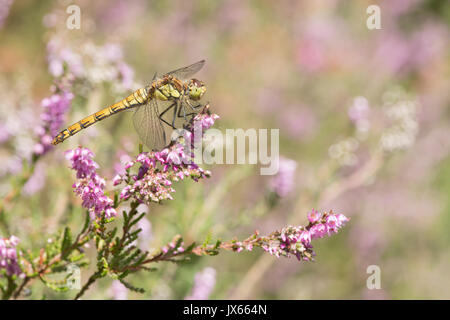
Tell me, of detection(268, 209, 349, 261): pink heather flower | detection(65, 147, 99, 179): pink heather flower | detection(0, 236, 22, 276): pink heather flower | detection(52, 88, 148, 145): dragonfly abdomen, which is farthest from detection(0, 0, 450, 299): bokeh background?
detection(268, 209, 349, 261): pink heather flower

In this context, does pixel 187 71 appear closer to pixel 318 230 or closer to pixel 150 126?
pixel 150 126

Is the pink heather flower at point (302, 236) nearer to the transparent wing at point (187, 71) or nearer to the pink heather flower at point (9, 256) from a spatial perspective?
the pink heather flower at point (9, 256)

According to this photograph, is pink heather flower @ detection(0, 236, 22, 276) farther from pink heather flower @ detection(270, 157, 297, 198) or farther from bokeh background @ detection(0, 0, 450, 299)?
pink heather flower @ detection(270, 157, 297, 198)

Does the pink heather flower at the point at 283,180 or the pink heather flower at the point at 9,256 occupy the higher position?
the pink heather flower at the point at 283,180

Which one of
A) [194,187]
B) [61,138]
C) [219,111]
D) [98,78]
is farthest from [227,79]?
[61,138]

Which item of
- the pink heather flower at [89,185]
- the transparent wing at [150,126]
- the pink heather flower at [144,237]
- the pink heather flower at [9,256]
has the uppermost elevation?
the transparent wing at [150,126]

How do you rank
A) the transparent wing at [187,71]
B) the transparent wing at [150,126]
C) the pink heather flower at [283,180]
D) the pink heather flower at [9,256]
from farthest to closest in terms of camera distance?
the pink heather flower at [283,180]
the transparent wing at [187,71]
the transparent wing at [150,126]
the pink heather flower at [9,256]

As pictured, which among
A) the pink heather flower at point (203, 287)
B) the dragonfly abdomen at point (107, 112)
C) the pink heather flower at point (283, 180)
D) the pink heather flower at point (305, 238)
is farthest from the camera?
the pink heather flower at point (283, 180)

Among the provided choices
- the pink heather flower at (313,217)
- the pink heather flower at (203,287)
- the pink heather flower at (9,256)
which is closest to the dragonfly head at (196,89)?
the pink heather flower at (313,217)
